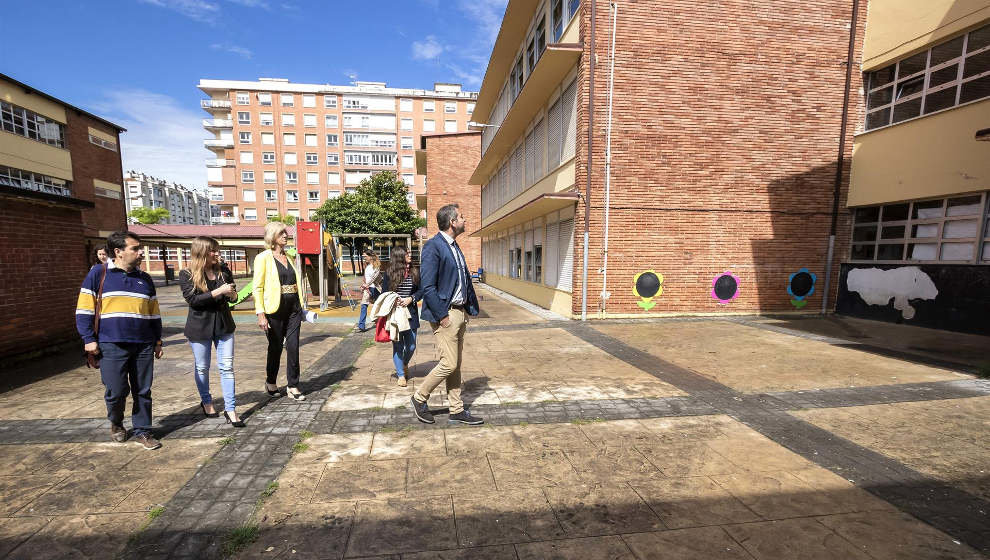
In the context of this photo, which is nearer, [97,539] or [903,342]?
[97,539]

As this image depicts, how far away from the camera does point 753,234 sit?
10.5m

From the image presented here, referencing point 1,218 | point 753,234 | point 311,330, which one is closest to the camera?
point 1,218

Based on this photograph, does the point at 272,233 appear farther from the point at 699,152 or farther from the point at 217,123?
the point at 217,123

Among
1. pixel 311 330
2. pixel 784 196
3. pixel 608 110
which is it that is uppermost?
pixel 608 110

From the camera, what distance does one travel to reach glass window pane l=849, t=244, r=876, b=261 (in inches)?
410

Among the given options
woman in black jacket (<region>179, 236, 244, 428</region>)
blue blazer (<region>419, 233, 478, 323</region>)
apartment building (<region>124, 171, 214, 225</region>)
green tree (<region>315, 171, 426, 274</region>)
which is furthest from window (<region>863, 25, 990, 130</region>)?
apartment building (<region>124, 171, 214, 225</region>)

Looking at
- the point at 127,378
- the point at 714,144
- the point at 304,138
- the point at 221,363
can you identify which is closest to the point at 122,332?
the point at 127,378

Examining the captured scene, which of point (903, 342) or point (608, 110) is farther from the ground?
point (608, 110)

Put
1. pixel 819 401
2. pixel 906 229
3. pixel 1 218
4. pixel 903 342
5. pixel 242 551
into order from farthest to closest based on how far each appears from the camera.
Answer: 1. pixel 906 229
2. pixel 903 342
3. pixel 1 218
4. pixel 819 401
5. pixel 242 551

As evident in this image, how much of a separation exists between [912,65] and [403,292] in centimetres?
1287

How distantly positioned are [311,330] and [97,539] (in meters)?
6.90

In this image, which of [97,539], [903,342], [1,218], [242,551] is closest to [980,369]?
[903,342]

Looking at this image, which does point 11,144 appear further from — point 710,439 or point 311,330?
point 710,439

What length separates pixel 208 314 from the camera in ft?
12.1
